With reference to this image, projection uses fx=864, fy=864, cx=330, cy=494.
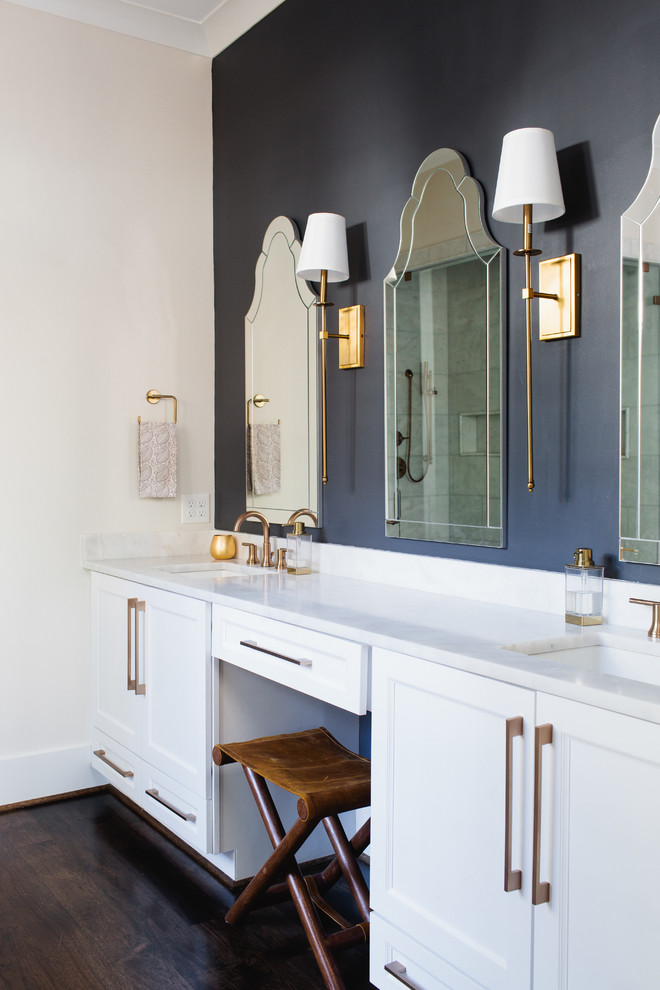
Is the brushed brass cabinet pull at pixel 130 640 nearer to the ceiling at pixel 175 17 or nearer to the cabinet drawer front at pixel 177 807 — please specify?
the cabinet drawer front at pixel 177 807

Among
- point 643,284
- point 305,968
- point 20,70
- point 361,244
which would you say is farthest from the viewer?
point 20,70

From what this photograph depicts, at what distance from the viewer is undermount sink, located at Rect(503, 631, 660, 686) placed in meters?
1.67

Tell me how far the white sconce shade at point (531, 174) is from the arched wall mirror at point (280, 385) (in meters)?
1.04

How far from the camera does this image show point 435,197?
7.68 feet

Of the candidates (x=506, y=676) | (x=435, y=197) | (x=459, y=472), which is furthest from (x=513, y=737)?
(x=435, y=197)

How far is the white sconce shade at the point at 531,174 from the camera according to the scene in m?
1.88

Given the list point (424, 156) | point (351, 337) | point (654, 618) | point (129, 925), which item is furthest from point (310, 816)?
point (424, 156)

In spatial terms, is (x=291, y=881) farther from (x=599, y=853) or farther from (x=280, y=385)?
(x=280, y=385)

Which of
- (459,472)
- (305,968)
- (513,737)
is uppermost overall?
(459,472)

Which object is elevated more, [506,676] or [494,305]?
[494,305]

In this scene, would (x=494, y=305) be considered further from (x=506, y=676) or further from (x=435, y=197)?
(x=506, y=676)

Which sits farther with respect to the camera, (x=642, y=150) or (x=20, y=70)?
(x=20, y=70)

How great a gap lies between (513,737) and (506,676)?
10 cm

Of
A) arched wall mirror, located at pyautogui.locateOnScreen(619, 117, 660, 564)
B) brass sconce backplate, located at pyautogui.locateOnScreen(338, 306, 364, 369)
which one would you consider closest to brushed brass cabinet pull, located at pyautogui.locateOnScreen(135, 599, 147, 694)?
brass sconce backplate, located at pyautogui.locateOnScreen(338, 306, 364, 369)
